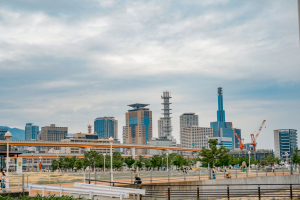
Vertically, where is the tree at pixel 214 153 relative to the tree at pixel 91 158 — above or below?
above

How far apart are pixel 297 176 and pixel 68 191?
4251cm

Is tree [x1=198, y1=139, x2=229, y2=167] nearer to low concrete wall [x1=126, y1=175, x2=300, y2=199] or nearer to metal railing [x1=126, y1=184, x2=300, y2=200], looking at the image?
low concrete wall [x1=126, y1=175, x2=300, y2=199]

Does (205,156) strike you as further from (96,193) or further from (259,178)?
(96,193)

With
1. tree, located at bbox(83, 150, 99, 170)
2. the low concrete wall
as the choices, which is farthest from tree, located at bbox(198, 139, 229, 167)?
tree, located at bbox(83, 150, 99, 170)

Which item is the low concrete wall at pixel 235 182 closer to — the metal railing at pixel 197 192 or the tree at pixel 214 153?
the metal railing at pixel 197 192

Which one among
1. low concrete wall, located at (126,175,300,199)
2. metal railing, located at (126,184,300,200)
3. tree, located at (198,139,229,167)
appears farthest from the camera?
tree, located at (198,139,229,167)

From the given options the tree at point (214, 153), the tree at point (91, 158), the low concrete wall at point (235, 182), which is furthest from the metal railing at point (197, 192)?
the tree at point (91, 158)

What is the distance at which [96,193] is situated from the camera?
2120cm

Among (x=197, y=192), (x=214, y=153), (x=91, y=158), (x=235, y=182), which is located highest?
(x=214, y=153)

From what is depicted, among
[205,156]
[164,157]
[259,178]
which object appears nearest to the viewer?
[259,178]

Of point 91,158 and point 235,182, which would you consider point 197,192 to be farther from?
point 91,158

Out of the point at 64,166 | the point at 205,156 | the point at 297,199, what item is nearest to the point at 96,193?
the point at 297,199

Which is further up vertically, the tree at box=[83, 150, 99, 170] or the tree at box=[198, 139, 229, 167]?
the tree at box=[198, 139, 229, 167]

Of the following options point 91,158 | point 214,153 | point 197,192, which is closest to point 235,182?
point 197,192
